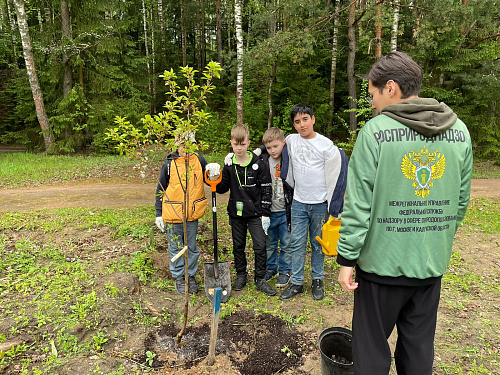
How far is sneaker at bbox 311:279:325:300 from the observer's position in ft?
12.8

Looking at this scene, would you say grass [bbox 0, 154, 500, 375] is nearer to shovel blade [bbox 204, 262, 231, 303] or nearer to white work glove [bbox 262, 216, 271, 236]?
shovel blade [bbox 204, 262, 231, 303]

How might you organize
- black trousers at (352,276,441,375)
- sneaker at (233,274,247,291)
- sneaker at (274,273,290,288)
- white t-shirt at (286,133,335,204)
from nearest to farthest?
1. black trousers at (352,276,441,375)
2. white t-shirt at (286,133,335,204)
3. sneaker at (233,274,247,291)
4. sneaker at (274,273,290,288)

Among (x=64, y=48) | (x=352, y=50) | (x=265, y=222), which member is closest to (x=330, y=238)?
(x=265, y=222)

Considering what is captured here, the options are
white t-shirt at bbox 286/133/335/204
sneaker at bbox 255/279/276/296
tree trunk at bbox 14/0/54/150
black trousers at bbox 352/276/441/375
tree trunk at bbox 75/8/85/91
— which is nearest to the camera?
black trousers at bbox 352/276/441/375

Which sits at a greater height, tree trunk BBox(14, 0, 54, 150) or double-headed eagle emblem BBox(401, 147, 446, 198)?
tree trunk BBox(14, 0, 54, 150)

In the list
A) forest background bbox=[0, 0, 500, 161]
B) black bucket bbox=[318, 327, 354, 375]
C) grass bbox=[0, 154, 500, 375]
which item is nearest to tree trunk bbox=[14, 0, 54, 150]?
forest background bbox=[0, 0, 500, 161]

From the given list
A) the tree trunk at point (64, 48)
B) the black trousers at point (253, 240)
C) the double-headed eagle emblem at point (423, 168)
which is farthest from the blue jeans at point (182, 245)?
the tree trunk at point (64, 48)

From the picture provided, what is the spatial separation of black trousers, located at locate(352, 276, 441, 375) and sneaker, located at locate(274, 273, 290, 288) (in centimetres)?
221

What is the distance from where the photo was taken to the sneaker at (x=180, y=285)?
393 cm

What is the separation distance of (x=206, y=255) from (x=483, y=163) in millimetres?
13984

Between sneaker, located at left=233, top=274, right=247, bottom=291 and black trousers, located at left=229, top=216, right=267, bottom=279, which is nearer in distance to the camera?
black trousers, located at left=229, top=216, right=267, bottom=279

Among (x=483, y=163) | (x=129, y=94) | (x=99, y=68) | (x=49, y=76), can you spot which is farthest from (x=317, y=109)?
(x=49, y=76)

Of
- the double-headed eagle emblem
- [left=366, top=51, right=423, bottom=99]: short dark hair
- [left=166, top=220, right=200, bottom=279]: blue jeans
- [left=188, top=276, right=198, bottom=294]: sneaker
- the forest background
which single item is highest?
the forest background

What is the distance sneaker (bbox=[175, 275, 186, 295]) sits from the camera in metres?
3.93
